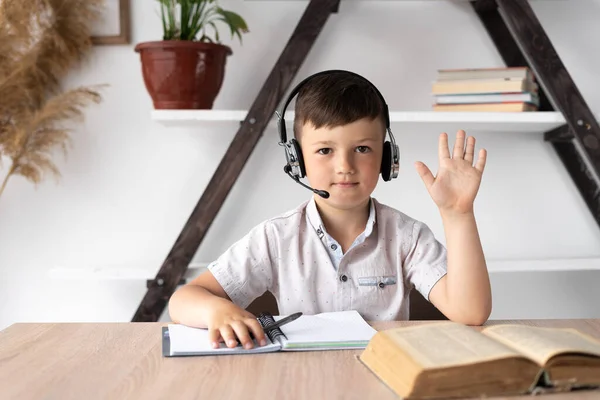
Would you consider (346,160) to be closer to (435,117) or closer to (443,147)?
(443,147)

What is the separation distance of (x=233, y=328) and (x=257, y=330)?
0.04 meters

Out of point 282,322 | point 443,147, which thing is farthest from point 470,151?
point 282,322

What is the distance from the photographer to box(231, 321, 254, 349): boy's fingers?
3.42ft

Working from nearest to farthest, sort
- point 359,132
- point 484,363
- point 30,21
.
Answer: point 484,363, point 359,132, point 30,21

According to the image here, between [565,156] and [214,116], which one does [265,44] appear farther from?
[565,156]

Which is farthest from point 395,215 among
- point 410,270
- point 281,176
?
point 281,176

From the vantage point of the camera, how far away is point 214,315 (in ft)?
3.72

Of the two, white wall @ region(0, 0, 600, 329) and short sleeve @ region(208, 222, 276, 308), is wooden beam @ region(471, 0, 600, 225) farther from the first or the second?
short sleeve @ region(208, 222, 276, 308)

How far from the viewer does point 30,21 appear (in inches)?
89.7

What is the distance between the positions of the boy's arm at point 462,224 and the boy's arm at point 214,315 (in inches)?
15.4

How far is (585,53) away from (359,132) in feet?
4.50

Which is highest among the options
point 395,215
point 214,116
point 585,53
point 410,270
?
point 585,53

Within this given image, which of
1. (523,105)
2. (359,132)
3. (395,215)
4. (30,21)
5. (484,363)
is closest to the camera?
(484,363)

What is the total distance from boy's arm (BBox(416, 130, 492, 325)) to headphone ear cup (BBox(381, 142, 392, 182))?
0.56 ft
